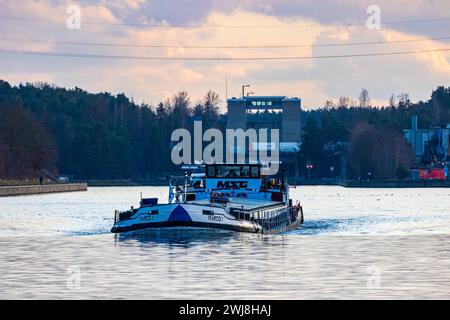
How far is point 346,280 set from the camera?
4981 centimetres

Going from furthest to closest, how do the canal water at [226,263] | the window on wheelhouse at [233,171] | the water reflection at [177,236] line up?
the window on wheelhouse at [233,171] < the water reflection at [177,236] < the canal water at [226,263]

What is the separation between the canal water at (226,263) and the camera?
4622 centimetres

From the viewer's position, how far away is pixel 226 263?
188 ft

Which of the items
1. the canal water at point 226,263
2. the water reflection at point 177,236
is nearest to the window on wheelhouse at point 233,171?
the canal water at point 226,263

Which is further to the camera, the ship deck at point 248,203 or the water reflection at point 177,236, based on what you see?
the ship deck at point 248,203

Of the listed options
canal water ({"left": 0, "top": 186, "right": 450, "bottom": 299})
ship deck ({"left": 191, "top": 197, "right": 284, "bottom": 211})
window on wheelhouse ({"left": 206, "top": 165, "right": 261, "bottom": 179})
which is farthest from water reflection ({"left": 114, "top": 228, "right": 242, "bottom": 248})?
window on wheelhouse ({"left": 206, "top": 165, "right": 261, "bottom": 179})

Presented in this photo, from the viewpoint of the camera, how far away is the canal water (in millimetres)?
46219

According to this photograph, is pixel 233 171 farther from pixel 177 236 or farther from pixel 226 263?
pixel 226 263

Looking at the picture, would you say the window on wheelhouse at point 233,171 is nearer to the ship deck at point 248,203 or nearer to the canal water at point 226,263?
the ship deck at point 248,203

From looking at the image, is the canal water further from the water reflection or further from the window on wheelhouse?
the window on wheelhouse

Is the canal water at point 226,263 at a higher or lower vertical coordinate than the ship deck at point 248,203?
lower

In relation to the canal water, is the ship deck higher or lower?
higher

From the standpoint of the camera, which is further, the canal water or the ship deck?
the ship deck
